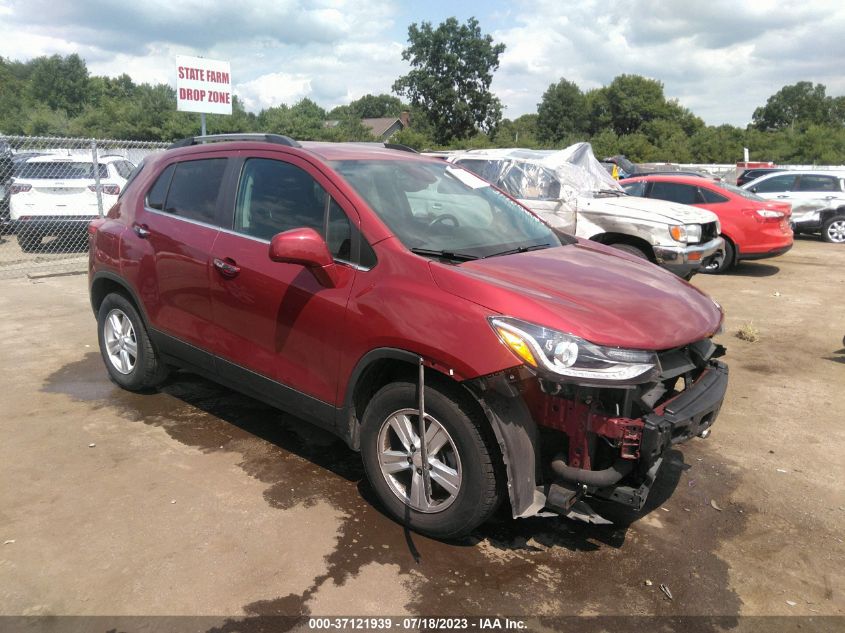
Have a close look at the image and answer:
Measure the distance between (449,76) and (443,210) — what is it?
5738 centimetres

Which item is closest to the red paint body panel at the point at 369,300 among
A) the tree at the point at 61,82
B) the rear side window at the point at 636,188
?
the rear side window at the point at 636,188

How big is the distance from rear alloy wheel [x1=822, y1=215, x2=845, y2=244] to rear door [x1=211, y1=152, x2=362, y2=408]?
15.2 metres

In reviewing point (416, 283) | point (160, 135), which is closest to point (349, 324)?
point (416, 283)

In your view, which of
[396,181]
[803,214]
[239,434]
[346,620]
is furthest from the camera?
[803,214]

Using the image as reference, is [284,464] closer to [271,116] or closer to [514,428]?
[514,428]

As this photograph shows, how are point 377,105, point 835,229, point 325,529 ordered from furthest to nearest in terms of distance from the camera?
point 377,105 → point 835,229 → point 325,529

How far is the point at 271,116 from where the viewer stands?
5738cm

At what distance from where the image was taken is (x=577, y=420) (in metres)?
2.71

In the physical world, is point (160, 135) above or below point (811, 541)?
above

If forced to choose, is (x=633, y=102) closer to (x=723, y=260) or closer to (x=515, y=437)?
(x=723, y=260)

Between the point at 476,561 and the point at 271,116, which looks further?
the point at 271,116

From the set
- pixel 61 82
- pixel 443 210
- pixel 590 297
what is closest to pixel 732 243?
pixel 443 210

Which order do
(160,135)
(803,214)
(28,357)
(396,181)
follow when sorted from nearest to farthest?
(396,181), (28,357), (803,214), (160,135)

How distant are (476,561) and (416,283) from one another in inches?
52.4
